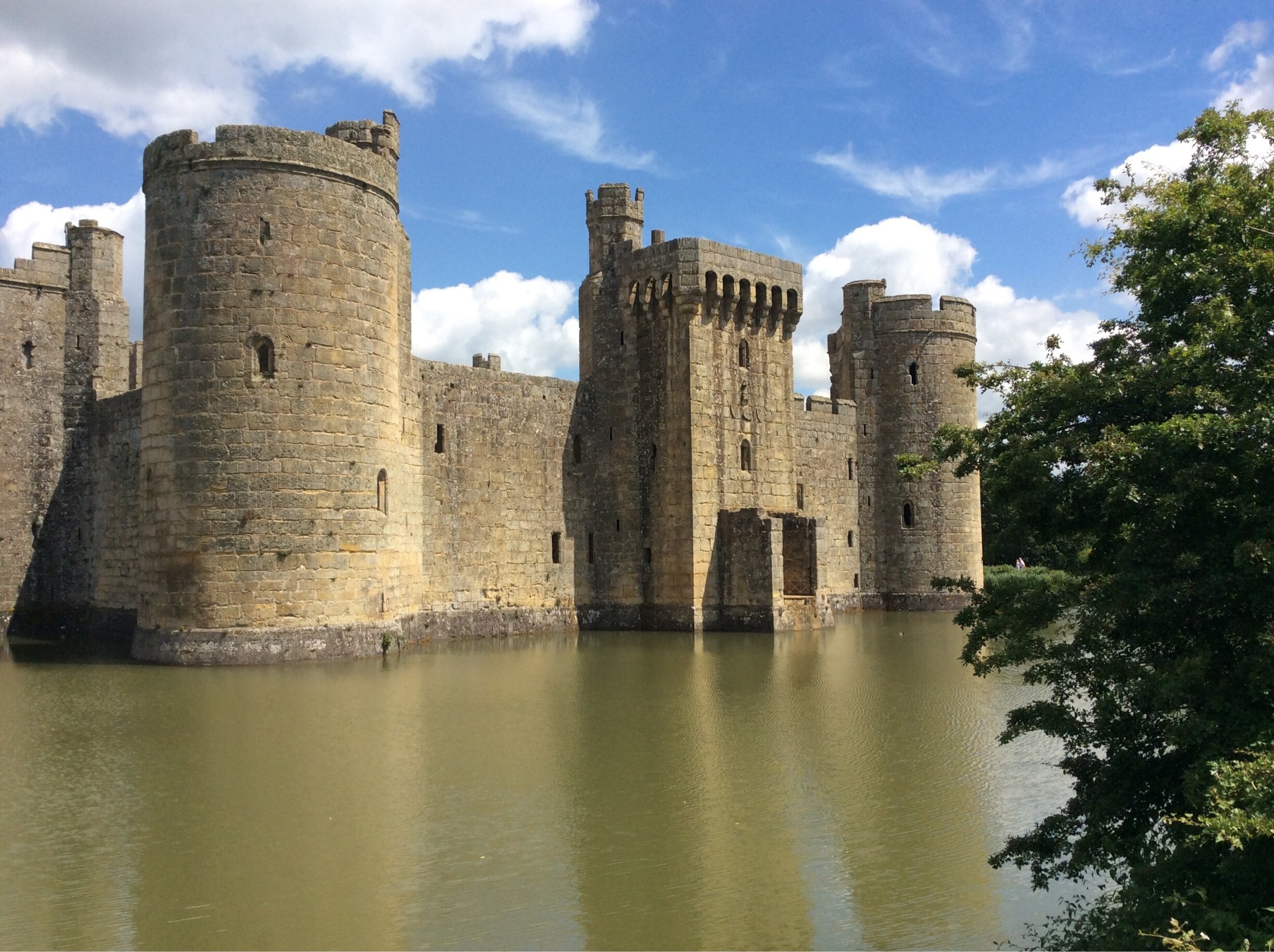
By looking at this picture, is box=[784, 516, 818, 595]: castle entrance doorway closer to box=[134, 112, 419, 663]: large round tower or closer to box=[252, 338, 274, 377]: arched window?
box=[134, 112, 419, 663]: large round tower

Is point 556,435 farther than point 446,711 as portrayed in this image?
Yes

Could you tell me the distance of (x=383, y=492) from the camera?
802 inches

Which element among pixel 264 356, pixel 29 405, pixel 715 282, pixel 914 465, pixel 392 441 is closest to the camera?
pixel 914 465

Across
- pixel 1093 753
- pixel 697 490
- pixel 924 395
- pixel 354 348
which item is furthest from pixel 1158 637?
pixel 924 395

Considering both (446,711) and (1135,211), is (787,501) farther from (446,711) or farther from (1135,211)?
(1135,211)

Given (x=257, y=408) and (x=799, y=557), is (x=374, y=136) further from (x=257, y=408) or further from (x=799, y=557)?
(x=799, y=557)

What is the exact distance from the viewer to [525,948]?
6430mm

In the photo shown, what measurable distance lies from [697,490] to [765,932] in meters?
19.7

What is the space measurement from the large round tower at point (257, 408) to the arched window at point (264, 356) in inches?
0.8

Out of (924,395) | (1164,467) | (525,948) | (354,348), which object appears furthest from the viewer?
(924,395)

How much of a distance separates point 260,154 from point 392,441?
538 cm

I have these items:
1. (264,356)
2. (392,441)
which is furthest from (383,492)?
(264,356)

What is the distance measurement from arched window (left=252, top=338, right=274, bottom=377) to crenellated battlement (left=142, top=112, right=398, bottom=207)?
9.72ft

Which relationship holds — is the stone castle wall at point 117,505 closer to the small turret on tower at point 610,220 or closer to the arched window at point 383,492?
the arched window at point 383,492
